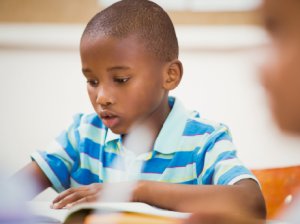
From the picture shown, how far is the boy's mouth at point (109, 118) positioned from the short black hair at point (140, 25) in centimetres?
13

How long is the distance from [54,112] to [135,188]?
91 cm

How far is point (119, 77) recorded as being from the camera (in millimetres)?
868

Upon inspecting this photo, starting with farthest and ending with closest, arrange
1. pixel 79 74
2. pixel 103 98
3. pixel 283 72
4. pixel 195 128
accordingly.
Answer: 1. pixel 79 74
2. pixel 195 128
3. pixel 103 98
4. pixel 283 72

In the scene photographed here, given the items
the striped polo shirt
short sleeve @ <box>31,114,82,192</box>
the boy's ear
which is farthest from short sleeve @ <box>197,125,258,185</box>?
short sleeve @ <box>31,114,82,192</box>

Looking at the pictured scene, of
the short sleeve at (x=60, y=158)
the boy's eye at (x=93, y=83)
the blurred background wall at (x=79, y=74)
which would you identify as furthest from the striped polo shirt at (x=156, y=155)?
the blurred background wall at (x=79, y=74)

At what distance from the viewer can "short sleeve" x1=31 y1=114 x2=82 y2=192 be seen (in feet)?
3.18

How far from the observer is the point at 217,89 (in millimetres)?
1595

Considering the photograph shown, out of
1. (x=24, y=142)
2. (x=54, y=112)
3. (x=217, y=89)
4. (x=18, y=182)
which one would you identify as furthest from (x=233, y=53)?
(x=18, y=182)

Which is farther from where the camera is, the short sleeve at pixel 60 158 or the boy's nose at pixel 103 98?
the short sleeve at pixel 60 158

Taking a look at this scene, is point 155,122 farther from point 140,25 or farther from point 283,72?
point 283,72

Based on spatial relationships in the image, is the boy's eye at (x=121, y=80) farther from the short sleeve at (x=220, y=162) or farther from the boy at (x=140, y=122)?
the short sleeve at (x=220, y=162)

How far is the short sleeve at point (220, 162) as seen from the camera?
819 millimetres

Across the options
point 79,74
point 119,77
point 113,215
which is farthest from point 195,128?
point 79,74

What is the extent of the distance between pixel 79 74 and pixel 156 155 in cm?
78
